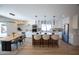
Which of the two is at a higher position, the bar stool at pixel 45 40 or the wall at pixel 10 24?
the wall at pixel 10 24

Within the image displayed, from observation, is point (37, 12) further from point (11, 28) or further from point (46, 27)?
point (11, 28)

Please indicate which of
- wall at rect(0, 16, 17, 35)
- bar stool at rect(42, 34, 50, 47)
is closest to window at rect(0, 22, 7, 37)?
wall at rect(0, 16, 17, 35)

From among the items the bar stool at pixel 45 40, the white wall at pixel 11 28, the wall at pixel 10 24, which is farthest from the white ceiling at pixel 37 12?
the bar stool at pixel 45 40

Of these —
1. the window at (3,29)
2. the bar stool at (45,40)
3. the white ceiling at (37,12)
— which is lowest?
the bar stool at (45,40)

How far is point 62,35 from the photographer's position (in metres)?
4.14

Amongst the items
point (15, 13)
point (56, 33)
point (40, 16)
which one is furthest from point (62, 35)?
point (15, 13)

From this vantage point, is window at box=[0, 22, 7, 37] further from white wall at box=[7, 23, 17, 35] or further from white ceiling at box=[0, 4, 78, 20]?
white ceiling at box=[0, 4, 78, 20]

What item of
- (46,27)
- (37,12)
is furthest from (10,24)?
(46,27)

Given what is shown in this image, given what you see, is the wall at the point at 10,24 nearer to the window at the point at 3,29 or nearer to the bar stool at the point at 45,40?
the window at the point at 3,29

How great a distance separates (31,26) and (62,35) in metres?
1.03

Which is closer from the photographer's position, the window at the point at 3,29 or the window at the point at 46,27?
the window at the point at 3,29

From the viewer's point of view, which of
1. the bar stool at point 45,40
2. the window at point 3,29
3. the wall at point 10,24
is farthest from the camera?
the bar stool at point 45,40
